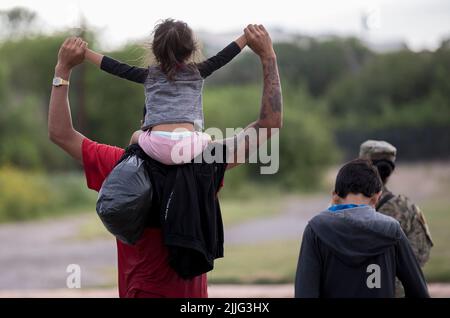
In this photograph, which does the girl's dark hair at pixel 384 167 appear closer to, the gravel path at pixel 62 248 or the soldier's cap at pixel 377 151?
the soldier's cap at pixel 377 151

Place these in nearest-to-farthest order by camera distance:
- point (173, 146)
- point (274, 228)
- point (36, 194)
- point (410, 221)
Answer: point (173, 146), point (410, 221), point (274, 228), point (36, 194)

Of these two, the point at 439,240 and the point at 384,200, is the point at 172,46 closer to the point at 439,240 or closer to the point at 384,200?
the point at 384,200

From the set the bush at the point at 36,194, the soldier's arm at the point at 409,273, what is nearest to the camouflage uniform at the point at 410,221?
the soldier's arm at the point at 409,273

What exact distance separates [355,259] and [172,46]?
102 cm

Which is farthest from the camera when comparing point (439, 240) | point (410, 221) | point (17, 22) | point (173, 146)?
point (17, 22)

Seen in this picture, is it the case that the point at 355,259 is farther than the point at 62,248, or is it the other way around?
the point at 62,248

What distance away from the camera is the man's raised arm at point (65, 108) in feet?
10.3

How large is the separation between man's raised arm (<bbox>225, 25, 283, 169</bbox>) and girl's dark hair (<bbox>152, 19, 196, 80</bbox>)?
9.8 inches

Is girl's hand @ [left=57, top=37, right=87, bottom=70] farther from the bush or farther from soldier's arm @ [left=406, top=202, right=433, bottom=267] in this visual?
the bush

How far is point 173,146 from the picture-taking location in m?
2.98

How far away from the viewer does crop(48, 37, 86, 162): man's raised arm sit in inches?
124

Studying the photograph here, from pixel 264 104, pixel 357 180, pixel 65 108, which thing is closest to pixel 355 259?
pixel 357 180

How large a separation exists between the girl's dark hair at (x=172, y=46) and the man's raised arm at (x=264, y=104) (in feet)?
0.82

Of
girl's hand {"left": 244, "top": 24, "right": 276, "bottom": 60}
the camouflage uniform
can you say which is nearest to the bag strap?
the camouflage uniform
